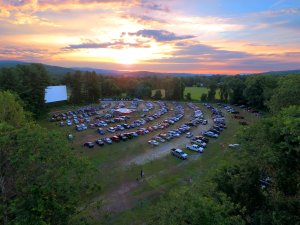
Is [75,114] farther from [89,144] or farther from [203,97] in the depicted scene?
[203,97]

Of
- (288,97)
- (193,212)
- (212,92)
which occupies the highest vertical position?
(288,97)

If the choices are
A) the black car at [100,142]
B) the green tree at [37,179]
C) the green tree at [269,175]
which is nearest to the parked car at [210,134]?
the black car at [100,142]

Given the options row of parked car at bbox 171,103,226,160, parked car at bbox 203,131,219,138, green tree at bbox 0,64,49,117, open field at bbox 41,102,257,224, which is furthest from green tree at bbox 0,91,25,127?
parked car at bbox 203,131,219,138

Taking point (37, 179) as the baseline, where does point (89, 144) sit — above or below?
below

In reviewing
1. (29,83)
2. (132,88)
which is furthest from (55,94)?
(132,88)

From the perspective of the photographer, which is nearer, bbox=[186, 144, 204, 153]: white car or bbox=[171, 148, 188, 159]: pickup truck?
bbox=[171, 148, 188, 159]: pickup truck

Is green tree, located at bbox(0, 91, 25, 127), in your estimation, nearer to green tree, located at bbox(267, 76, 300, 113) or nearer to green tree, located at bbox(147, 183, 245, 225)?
green tree, located at bbox(147, 183, 245, 225)

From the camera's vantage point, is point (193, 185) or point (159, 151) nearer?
point (193, 185)
